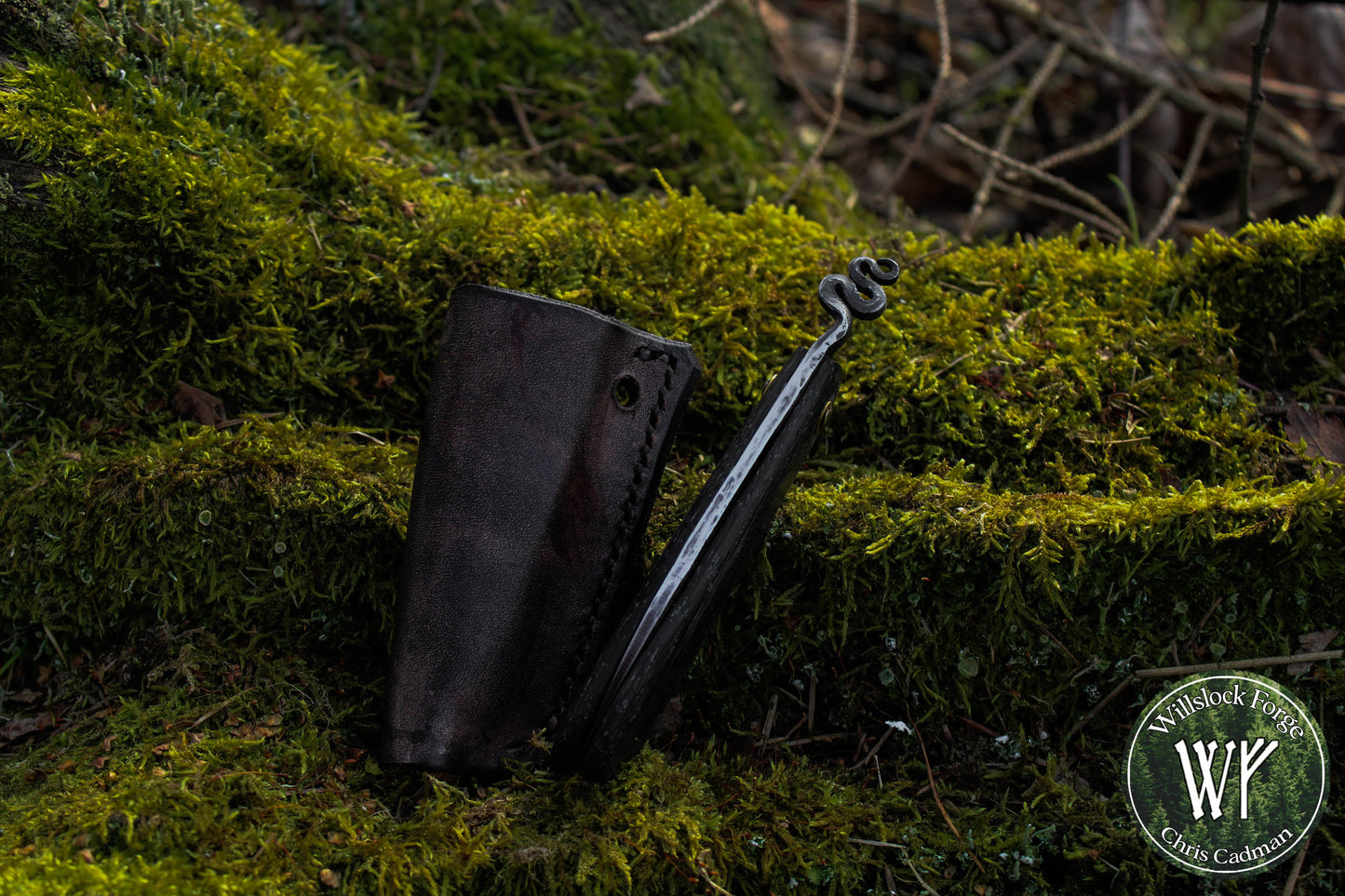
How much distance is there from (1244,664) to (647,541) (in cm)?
162

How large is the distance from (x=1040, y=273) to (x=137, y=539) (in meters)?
3.05

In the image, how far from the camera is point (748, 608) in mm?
2504

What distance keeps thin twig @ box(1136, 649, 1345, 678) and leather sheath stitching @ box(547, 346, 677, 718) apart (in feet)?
4.68

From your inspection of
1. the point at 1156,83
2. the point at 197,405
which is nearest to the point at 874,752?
the point at 197,405

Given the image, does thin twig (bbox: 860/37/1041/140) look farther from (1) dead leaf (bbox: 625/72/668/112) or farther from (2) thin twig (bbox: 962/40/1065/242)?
(1) dead leaf (bbox: 625/72/668/112)

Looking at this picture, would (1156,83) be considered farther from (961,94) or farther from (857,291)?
(857,291)

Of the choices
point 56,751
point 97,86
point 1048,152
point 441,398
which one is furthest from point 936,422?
point 1048,152

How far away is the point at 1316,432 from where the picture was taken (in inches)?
110

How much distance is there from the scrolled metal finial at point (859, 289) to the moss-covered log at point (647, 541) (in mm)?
328

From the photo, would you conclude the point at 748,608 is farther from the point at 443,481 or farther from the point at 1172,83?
the point at 1172,83

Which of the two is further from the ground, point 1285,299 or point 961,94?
point 961,94

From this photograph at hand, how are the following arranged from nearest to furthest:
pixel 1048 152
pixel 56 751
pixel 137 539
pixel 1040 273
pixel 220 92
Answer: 1. pixel 56 751
2. pixel 137 539
3. pixel 220 92
4. pixel 1040 273
5. pixel 1048 152

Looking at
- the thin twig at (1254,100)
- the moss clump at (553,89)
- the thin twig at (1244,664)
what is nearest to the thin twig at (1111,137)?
the thin twig at (1254,100)

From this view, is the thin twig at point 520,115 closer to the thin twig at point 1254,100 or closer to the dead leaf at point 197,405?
the dead leaf at point 197,405
